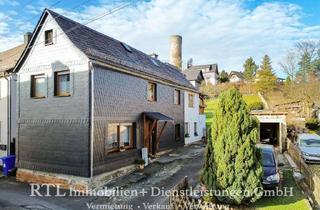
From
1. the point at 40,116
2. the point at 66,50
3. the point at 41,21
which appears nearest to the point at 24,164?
the point at 40,116

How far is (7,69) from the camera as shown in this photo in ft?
55.4

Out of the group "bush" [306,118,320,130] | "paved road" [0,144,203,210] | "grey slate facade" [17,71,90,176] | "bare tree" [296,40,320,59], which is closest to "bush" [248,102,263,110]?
"bush" [306,118,320,130]

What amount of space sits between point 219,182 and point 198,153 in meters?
12.3

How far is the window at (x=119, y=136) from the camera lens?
45.7 ft

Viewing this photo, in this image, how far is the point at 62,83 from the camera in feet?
45.7

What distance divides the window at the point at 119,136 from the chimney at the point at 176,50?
2414 centimetres

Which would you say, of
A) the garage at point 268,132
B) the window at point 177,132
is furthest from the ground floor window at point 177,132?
the garage at point 268,132

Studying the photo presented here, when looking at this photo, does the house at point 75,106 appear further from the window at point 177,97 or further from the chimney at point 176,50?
the chimney at point 176,50

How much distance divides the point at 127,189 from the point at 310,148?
42.4 feet

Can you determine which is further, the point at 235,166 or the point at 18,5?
the point at 18,5

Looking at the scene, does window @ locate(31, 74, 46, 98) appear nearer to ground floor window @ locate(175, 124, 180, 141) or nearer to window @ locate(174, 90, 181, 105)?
window @ locate(174, 90, 181, 105)

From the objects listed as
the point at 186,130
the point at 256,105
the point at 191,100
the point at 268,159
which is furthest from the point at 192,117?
the point at 256,105

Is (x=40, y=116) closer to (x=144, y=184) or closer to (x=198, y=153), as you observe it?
(x=144, y=184)

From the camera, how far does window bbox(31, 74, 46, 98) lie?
14.5 m
